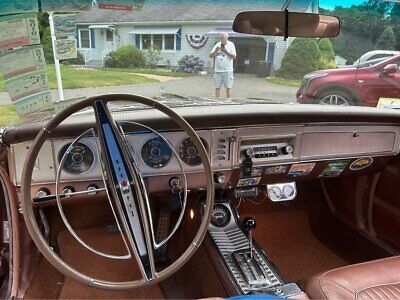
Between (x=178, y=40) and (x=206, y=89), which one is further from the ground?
(x=178, y=40)

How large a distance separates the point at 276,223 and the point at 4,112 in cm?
209

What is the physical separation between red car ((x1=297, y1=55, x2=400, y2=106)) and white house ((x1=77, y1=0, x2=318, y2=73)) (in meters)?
0.73

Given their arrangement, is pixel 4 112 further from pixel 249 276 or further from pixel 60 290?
pixel 249 276

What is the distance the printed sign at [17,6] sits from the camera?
139 cm

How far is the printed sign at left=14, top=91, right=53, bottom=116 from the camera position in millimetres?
1602

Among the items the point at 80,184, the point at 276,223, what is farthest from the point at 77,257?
the point at 276,223

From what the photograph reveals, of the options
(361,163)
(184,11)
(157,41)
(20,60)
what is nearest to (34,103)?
(20,60)

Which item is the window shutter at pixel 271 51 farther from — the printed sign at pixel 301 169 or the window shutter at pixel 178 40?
the printed sign at pixel 301 169

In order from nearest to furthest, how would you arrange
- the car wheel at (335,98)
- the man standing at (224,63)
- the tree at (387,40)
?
the man standing at (224,63)
the tree at (387,40)
the car wheel at (335,98)

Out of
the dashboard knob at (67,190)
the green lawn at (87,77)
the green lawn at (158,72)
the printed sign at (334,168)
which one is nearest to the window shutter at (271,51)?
the green lawn at (158,72)

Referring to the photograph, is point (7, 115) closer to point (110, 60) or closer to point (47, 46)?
point (47, 46)

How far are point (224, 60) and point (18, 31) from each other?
1.15 m

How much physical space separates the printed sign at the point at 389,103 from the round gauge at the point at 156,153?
5.04 feet

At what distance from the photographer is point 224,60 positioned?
2285 millimetres
